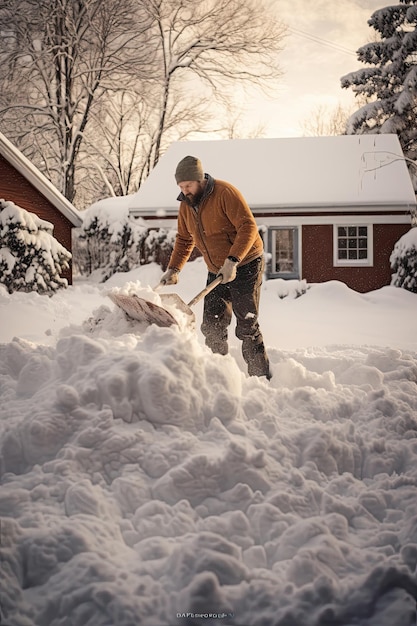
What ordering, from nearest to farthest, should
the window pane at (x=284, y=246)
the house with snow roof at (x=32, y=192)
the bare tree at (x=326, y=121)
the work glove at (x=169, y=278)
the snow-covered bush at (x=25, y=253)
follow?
the work glove at (x=169, y=278) < the snow-covered bush at (x=25, y=253) < the house with snow roof at (x=32, y=192) < the window pane at (x=284, y=246) < the bare tree at (x=326, y=121)

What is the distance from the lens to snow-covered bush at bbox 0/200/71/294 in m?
11.2

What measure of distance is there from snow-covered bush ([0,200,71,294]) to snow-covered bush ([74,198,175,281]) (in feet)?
14.8

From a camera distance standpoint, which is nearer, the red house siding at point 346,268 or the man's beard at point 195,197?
the man's beard at point 195,197

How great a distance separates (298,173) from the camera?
610 inches

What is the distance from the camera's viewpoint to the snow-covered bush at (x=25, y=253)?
11162 mm

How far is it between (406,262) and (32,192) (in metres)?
10.2

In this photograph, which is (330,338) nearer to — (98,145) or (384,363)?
(384,363)

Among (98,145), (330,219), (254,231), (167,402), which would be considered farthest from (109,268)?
(167,402)

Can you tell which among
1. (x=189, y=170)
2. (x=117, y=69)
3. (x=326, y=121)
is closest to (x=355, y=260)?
(x=189, y=170)

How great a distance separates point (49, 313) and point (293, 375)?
6.60m

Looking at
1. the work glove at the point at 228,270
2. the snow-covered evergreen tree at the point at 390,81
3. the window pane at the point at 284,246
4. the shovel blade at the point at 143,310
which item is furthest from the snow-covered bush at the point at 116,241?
the work glove at the point at 228,270

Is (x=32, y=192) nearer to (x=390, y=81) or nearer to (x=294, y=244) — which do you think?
(x=294, y=244)

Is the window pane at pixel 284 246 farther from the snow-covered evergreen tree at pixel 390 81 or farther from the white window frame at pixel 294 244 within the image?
the snow-covered evergreen tree at pixel 390 81

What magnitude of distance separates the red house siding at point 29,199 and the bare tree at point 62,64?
737cm
